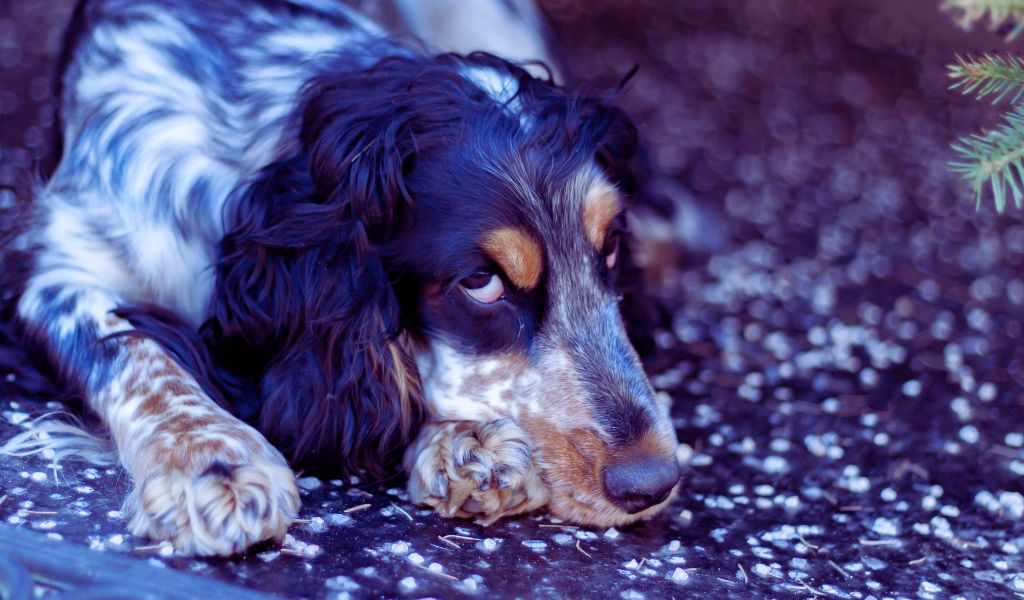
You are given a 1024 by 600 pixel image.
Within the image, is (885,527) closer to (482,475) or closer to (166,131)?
(482,475)

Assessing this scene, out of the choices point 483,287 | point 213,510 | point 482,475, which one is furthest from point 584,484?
point 213,510

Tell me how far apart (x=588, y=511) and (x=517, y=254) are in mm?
610

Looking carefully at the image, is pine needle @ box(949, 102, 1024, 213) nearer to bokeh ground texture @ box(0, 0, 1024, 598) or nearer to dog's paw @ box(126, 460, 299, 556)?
bokeh ground texture @ box(0, 0, 1024, 598)

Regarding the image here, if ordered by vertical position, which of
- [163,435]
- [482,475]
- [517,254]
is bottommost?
[163,435]

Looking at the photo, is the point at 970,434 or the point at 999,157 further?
the point at 970,434

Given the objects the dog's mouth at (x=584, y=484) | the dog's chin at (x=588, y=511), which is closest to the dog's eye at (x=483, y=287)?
the dog's mouth at (x=584, y=484)

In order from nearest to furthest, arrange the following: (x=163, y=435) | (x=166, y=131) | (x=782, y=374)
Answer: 1. (x=163, y=435)
2. (x=166, y=131)
3. (x=782, y=374)

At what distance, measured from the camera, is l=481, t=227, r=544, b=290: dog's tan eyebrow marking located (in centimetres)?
271

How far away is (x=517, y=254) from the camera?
2734 millimetres

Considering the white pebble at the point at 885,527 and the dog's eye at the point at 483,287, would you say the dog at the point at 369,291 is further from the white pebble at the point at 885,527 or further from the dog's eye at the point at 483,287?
the white pebble at the point at 885,527

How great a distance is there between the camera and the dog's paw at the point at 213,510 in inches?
90.4

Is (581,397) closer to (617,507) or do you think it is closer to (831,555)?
(617,507)

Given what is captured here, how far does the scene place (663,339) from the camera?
4.20m

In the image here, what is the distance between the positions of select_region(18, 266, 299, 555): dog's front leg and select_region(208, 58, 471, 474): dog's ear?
220 mm
